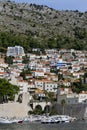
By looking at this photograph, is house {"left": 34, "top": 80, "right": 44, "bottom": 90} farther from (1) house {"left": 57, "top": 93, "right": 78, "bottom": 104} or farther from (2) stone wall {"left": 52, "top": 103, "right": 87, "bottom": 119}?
(2) stone wall {"left": 52, "top": 103, "right": 87, "bottom": 119}

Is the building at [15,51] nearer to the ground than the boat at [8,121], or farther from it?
farther from it

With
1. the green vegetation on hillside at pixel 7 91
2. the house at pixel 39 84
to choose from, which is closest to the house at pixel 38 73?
the house at pixel 39 84

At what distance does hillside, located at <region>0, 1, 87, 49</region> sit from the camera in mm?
103438

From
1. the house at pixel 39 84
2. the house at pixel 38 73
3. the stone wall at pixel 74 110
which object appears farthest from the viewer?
the house at pixel 38 73

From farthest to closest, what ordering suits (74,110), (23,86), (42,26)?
(42,26), (23,86), (74,110)

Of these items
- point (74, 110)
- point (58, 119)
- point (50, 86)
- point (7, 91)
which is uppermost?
point (7, 91)

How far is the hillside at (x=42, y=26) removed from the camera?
103438 mm

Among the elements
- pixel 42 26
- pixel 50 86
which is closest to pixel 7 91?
pixel 50 86

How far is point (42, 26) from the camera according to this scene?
386 feet

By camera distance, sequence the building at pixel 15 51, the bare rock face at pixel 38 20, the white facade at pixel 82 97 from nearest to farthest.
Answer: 1. the white facade at pixel 82 97
2. the building at pixel 15 51
3. the bare rock face at pixel 38 20

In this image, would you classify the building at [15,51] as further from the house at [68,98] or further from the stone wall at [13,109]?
the stone wall at [13,109]

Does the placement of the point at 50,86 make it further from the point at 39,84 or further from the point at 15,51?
the point at 15,51

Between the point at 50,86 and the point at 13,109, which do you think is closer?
the point at 13,109

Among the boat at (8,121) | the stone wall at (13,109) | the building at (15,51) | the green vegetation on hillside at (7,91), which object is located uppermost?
the building at (15,51)
